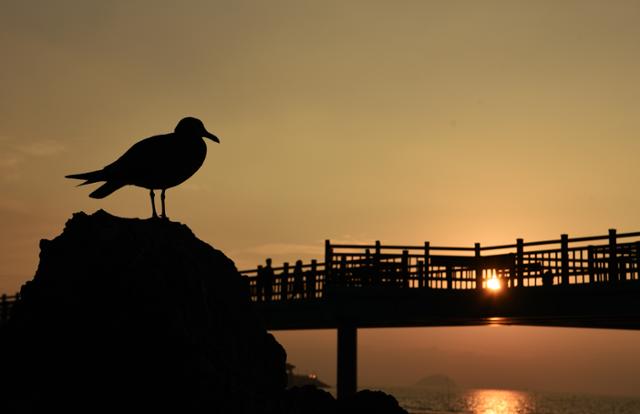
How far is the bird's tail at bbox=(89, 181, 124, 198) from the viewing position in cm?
1083

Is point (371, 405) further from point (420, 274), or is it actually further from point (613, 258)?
point (420, 274)

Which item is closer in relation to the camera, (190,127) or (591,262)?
(190,127)

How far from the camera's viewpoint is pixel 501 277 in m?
28.1

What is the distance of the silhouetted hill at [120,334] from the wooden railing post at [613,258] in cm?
1537

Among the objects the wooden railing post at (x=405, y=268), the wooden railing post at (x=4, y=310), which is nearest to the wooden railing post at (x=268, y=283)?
the wooden railing post at (x=405, y=268)

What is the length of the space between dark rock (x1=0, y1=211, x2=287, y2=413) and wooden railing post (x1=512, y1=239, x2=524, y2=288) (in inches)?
688

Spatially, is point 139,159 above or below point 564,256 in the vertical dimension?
below

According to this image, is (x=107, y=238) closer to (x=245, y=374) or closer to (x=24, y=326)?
(x=24, y=326)

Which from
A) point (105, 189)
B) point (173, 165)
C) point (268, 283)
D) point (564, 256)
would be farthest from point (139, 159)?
point (268, 283)

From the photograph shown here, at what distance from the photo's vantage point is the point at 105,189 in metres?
10.9

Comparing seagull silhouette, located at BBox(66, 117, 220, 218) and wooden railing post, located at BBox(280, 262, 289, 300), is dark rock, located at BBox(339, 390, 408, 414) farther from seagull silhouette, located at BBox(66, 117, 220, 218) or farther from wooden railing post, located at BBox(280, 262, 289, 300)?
wooden railing post, located at BBox(280, 262, 289, 300)

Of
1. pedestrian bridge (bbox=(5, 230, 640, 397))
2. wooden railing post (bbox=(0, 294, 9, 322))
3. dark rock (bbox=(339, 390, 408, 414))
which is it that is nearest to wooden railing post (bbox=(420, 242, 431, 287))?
pedestrian bridge (bbox=(5, 230, 640, 397))

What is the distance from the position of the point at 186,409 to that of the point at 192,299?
3.67 ft

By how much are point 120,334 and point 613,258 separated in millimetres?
17153
